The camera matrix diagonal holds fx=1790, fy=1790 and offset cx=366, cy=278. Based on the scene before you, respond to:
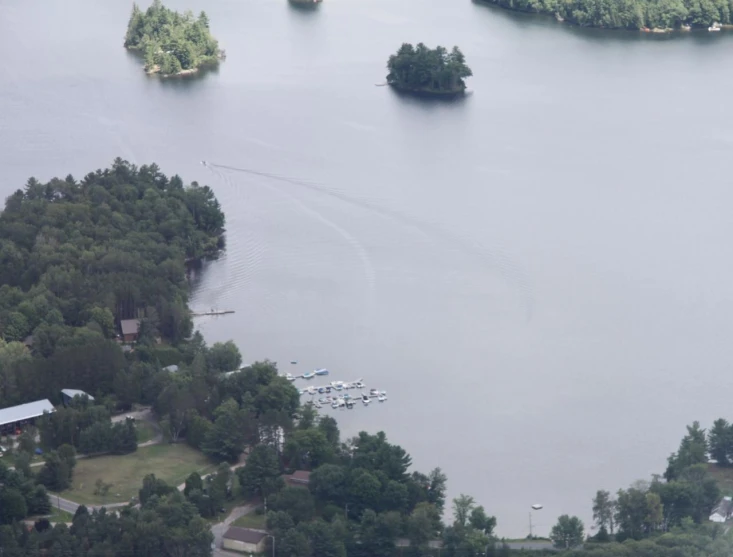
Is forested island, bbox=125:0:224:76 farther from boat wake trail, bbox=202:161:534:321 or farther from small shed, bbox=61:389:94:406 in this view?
small shed, bbox=61:389:94:406

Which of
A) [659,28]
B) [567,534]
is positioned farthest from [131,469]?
[659,28]

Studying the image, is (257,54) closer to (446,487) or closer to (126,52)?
(126,52)

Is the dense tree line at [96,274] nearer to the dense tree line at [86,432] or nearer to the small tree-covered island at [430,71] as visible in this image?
the dense tree line at [86,432]

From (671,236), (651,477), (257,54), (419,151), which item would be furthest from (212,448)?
(257,54)

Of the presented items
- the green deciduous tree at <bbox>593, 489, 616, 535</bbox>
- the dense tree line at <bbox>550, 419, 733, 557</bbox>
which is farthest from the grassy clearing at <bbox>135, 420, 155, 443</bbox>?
the green deciduous tree at <bbox>593, 489, 616, 535</bbox>

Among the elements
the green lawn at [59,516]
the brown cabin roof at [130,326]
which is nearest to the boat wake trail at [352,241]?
the brown cabin roof at [130,326]
